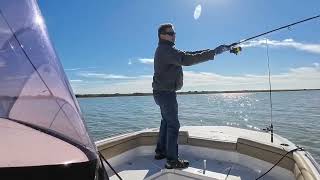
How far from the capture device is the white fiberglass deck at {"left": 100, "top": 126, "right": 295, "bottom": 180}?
4.19 m

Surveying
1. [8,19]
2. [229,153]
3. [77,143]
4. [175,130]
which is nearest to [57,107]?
[77,143]

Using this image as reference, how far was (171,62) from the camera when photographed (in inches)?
170

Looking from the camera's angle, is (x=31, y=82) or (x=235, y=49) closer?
(x=31, y=82)

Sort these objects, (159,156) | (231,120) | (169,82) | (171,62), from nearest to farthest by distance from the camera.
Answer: (171,62)
(169,82)
(159,156)
(231,120)

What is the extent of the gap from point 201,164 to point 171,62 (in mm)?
1619

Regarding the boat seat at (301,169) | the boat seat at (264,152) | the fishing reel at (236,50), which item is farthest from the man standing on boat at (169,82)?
the boat seat at (301,169)

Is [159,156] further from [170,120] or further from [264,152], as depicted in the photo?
[264,152]

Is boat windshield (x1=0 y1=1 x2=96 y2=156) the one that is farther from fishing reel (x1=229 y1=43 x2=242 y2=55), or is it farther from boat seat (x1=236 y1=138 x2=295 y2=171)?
fishing reel (x1=229 y1=43 x2=242 y2=55)

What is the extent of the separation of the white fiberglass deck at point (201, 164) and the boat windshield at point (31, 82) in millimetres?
2347

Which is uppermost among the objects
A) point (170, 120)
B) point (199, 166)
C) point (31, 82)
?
point (31, 82)

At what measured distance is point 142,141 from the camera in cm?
546

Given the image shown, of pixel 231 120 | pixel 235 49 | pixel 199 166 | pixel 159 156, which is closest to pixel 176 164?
pixel 199 166

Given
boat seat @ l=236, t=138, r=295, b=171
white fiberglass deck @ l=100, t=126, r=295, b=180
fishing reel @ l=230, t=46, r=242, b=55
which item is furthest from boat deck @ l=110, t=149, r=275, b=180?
fishing reel @ l=230, t=46, r=242, b=55

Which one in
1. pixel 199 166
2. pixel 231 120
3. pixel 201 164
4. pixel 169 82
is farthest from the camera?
pixel 231 120
